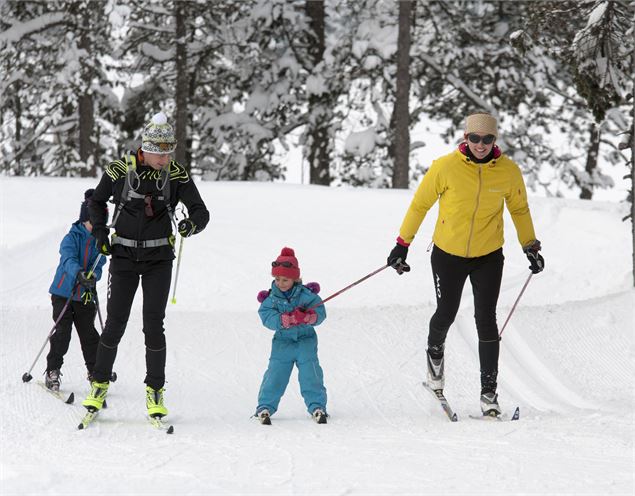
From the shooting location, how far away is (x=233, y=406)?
687 cm

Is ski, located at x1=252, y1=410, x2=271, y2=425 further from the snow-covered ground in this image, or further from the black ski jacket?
the black ski jacket

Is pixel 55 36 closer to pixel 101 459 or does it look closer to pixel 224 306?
pixel 224 306

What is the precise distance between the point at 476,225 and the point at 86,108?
588 inches

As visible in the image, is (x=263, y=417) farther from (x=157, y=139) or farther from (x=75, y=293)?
(x=157, y=139)

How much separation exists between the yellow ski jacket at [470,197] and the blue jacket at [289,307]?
2.49ft

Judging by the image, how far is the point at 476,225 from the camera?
6141 mm

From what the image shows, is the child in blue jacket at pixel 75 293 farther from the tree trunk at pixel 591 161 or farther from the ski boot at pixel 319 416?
the tree trunk at pixel 591 161

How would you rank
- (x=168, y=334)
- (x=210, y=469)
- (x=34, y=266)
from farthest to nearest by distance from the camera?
(x=34, y=266)
(x=168, y=334)
(x=210, y=469)

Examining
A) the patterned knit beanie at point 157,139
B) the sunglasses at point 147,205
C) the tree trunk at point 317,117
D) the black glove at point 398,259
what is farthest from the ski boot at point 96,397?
the tree trunk at point 317,117

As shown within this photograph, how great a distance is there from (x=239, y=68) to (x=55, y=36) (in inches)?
158

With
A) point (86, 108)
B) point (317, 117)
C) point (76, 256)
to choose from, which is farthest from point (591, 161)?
point (76, 256)

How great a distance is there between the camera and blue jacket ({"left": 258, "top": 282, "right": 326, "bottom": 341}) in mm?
6188

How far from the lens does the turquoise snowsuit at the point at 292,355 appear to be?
20.4 ft

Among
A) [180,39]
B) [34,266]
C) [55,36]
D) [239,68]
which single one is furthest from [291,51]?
[34,266]
